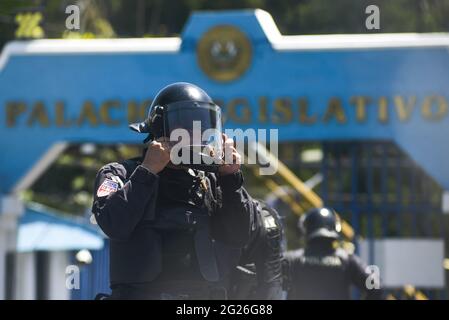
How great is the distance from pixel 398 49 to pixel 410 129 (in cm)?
86

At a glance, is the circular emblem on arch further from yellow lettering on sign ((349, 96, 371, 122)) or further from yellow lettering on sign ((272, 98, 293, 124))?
yellow lettering on sign ((349, 96, 371, 122))

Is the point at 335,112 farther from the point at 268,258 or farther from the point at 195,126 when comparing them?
the point at 195,126

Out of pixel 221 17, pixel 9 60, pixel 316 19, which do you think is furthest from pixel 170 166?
pixel 316 19

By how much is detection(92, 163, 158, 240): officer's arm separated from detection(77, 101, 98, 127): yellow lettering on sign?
368 inches

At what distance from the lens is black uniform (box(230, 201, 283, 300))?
16.1ft

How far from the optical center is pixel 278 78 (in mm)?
12852

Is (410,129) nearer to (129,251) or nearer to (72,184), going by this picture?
(129,251)

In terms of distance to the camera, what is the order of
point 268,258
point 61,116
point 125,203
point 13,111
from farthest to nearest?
1. point 13,111
2. point 61,116
3. point 268,258
4. point 125,203

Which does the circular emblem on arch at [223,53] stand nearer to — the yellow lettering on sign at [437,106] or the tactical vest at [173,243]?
the yellow lettering on sign at [437,106]

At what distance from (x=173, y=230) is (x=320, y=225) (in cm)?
299

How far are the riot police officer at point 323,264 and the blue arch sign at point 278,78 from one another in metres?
5.59

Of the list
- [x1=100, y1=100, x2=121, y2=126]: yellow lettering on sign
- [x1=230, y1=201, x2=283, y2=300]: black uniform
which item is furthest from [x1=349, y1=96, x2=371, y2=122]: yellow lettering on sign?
[x1=230, y1=201, x2=283, y2=300]: black uniform
